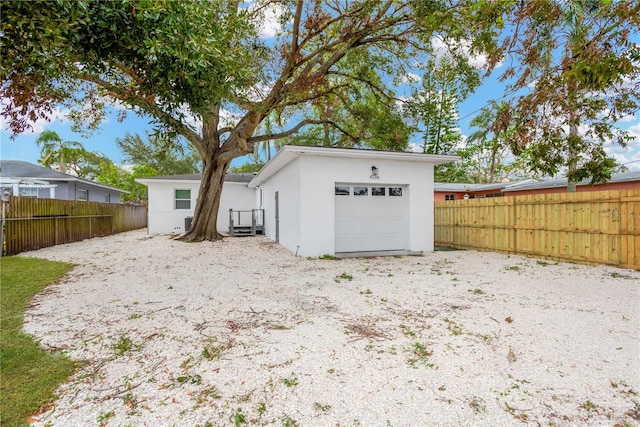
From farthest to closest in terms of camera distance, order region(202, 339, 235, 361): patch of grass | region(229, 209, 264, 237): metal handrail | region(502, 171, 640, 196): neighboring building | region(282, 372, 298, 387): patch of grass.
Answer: region(229, 209, 264, 237): metal handrail < region(502, 171, 640, 196): neighboring building < region(202, 339, 235, 361): patch of grass < region(282, 372, 298, 387): patch of grass

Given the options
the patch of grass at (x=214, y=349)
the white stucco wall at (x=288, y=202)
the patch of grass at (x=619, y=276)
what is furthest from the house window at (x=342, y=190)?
the patch of grass at (x=214, y=349)

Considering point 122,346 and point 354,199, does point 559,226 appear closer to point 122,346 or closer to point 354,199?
point 354,199

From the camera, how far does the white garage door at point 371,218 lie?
29.5ft

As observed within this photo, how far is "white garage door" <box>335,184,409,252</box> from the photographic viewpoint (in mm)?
8977

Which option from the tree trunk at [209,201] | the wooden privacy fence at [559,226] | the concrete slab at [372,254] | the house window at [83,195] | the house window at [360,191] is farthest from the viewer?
the house window at [83,195]

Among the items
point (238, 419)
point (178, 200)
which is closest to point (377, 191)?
point (238, 419)

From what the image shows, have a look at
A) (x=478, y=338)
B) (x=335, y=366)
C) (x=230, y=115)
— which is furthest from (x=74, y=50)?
(x=230, y=115)

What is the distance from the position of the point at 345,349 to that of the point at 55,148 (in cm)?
2808

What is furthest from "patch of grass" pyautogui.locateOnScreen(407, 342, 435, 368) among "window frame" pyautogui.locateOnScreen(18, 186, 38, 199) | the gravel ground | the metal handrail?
"window frame" pyautogui.locateOnScreen(18, 186, 38, 199)

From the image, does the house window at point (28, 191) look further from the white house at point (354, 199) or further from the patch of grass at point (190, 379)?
the patch of grass at point (190, 379)

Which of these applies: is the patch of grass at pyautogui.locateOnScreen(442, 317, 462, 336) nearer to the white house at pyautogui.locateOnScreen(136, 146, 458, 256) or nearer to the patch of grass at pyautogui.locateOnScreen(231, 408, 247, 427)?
the patch of grass at pyautogui.locateOnScreen(231, 408, 247, 427)

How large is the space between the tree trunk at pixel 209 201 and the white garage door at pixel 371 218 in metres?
6.07

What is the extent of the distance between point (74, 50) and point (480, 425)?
5.04 m

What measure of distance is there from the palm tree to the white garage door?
22.4m
